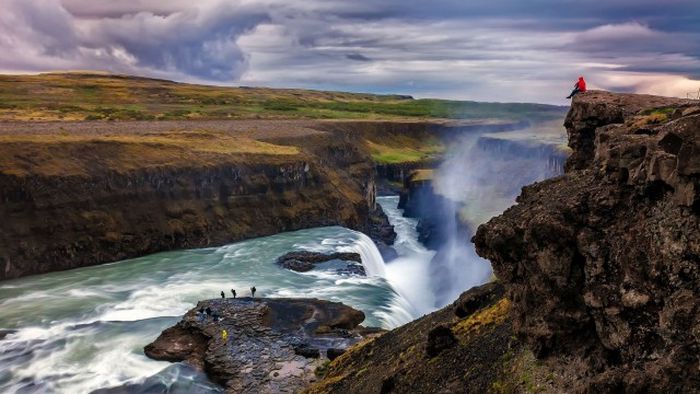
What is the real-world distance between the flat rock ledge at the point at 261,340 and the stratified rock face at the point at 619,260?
14507 millimetres

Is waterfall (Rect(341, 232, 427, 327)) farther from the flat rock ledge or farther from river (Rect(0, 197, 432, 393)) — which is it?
the flat rock ledge

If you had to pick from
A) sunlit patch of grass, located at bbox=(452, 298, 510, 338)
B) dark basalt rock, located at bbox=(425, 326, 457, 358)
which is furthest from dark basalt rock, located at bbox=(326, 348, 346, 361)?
dark basalt rock, located at bbox=(425, 326, 457, 358)

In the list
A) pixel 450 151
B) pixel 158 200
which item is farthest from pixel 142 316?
pixel 450 151

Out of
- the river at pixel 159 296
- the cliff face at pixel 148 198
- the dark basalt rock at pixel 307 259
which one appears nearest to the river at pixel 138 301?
the river at pixel 159 296

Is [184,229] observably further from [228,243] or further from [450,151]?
[450,151]

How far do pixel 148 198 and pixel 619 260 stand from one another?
53.6 meters

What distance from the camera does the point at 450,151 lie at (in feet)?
472

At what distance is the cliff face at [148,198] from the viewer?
51.4 m

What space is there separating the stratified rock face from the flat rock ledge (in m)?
14.5

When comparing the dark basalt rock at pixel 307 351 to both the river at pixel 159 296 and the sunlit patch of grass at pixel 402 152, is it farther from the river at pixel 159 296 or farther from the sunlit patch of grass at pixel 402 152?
the sunlit patch of grass at pixel 402 152

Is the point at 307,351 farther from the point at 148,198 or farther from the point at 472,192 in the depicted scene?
the point at 472,192

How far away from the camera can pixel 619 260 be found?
1384 cm

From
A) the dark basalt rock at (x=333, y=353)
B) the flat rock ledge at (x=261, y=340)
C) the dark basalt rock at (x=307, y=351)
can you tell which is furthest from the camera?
the dark basalt rock at (x=307, y=351)

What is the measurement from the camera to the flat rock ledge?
Answer: 2920 cm
